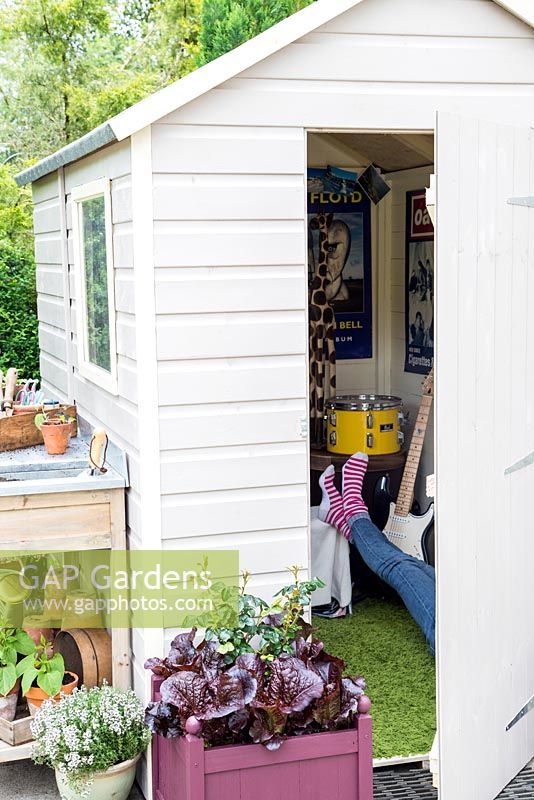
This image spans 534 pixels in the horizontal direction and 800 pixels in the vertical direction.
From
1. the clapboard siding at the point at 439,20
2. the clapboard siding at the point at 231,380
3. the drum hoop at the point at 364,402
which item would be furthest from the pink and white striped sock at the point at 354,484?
the clapboard siding at the point at 439,20

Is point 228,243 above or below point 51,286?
above

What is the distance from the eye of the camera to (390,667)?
4934 millimetres

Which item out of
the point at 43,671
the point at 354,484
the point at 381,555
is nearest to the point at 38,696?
the point at 43,671

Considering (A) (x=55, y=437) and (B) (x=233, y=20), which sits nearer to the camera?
(A) (x=55, y=437)

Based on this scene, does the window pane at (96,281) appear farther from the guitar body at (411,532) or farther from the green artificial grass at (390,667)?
the guitar body at (411,532)

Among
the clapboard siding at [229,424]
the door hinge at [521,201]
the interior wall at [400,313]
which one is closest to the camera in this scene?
the door hinge at [521,201]

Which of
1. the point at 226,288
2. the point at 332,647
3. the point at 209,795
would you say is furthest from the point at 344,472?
the point at 209,795

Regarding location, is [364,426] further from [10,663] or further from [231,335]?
[10,663]

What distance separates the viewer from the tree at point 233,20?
45.6 ft

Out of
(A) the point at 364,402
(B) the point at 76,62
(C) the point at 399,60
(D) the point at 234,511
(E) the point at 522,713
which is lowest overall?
(E) the point at 522,713

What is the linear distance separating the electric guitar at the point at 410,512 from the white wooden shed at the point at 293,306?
1490 millimetres

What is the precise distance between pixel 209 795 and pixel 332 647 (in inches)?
69.7

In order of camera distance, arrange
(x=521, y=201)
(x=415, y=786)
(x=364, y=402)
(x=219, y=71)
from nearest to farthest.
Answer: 1. (x=219, y=71)
2. (x=521, y=201)
3. (x=415, y=786)
4. (x=364, y=402)

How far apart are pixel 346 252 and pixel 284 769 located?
347 centimetres
